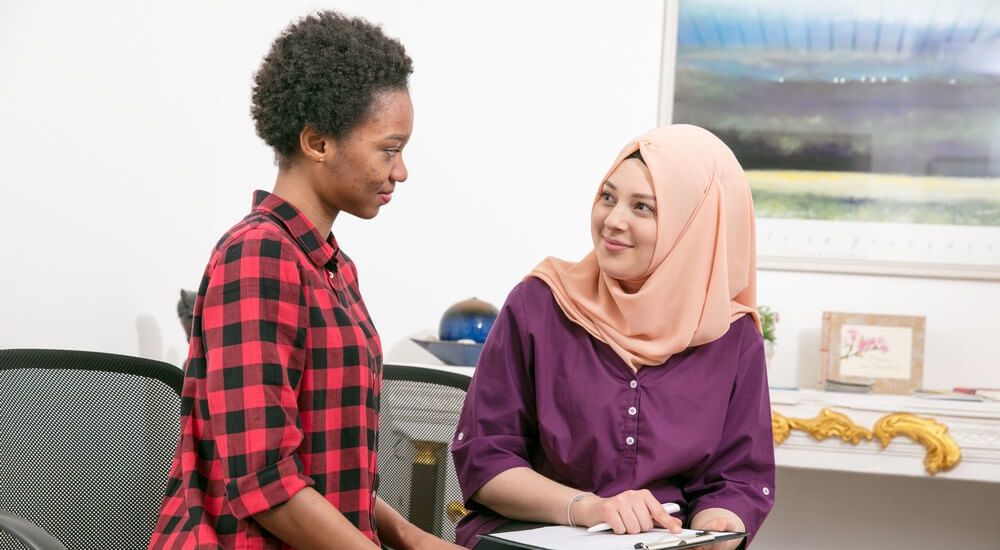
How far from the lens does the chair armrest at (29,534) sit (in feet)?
4.15

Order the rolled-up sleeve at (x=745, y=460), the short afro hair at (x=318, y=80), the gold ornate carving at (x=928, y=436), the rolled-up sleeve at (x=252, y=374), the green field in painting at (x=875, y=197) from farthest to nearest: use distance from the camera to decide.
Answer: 1. the green field in painting at (x=875, y=197)
2. the gold ornate carving at (x=928, y=436)
3. the rolled-up sleeve at (x=745, y=460)
4. the short afro hair at (x=318, y=80)
5. the rolled-up sleeve at (x=252, y=374)

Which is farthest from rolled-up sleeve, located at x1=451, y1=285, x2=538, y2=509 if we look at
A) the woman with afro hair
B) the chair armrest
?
the chair armrest

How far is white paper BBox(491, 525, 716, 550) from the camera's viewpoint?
131cm

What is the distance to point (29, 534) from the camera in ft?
4.19

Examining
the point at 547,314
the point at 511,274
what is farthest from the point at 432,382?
the point at 511,274

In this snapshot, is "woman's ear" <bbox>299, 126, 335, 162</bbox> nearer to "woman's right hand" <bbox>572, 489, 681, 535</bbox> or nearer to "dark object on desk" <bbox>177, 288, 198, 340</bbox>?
"woman's right hand" <bbox>572, 489, 681, 535</bbox>

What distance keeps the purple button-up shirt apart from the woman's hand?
0.07ft

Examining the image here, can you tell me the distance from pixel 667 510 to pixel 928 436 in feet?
4.63

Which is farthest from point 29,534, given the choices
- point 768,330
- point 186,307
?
point 768,330

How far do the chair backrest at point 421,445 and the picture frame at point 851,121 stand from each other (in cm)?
156

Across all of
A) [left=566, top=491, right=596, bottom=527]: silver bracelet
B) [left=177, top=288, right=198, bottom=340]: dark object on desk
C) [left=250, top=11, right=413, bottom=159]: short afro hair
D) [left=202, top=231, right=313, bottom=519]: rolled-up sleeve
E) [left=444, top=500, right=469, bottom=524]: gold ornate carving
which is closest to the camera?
[left=202, top=231, right=313, bottom=519]: rolled-up sleeve

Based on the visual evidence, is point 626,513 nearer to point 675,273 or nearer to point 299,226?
point 675,273

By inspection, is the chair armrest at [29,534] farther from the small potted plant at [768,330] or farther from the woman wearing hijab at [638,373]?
the small potted plant at [768,330]

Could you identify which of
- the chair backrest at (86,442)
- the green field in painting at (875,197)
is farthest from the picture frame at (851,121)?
the chair backrest at (86,442)
